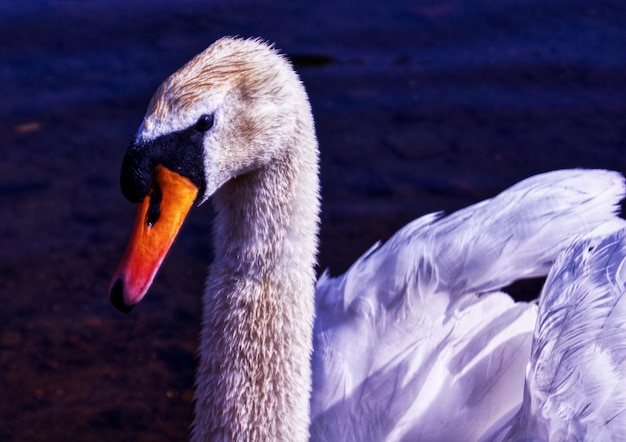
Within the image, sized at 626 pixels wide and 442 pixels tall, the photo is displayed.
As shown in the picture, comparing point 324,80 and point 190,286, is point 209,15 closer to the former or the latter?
point 324,80

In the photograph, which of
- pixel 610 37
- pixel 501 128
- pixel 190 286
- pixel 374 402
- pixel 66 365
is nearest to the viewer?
pixel 374 402

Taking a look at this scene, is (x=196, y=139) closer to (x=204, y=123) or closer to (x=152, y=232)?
(x=204, y=123)

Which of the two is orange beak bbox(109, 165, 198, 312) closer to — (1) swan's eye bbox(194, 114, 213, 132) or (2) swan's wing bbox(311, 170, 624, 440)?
(1) swan's eye bbox(194, 114, 213, 132)

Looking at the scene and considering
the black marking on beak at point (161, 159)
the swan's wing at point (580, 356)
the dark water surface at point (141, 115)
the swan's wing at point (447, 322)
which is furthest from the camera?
the dark water surface at point (141, 115)

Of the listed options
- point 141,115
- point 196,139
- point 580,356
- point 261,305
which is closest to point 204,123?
point 196,139

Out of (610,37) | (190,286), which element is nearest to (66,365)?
(190,286)

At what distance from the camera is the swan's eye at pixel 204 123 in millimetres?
3020

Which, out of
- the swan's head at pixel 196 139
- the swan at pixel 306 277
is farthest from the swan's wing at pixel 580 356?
the swan's head at pixel 196 139

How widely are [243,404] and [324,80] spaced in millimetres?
3861

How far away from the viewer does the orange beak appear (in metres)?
2.98

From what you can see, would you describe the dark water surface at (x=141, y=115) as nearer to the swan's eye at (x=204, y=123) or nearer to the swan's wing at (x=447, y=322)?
the swan's wing at (x=447, y=322)

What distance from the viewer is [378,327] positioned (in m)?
4.13

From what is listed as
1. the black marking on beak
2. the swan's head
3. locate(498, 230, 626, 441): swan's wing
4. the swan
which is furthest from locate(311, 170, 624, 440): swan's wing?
the black marking on beak

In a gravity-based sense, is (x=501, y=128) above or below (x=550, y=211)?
below
